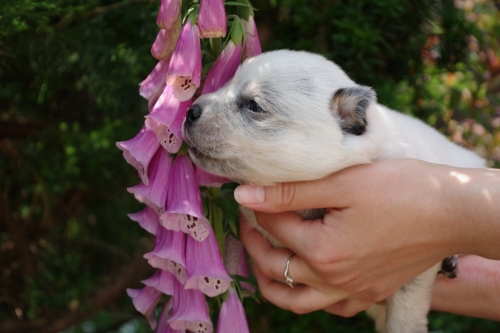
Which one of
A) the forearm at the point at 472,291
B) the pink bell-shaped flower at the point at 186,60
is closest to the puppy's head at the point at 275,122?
the pink bell-shaped flower at the point at 186,60

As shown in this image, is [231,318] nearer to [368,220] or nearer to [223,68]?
[368,220]

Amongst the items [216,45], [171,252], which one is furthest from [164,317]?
[216,45]

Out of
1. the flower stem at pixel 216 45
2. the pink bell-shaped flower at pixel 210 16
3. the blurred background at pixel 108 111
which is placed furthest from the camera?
the blurred background at pixel 108 111

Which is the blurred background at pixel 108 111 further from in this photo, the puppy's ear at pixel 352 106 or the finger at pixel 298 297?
the puppy's ear at pixel 352 106

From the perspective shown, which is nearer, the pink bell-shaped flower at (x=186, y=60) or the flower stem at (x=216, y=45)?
the pink bell-shaped flower at (x=186, y=60)

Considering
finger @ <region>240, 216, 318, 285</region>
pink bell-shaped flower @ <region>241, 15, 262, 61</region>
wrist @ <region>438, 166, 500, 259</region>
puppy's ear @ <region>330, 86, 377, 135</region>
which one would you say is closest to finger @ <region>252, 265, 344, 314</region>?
finger @ <region>240, 216, 318, 285</region>

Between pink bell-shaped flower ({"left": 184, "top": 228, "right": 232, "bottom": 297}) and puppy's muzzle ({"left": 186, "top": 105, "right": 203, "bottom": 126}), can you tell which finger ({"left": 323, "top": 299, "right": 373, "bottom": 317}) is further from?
puppy's muzzle ({"left": 186, "top": 105, "right": 203, "bottom": 126})

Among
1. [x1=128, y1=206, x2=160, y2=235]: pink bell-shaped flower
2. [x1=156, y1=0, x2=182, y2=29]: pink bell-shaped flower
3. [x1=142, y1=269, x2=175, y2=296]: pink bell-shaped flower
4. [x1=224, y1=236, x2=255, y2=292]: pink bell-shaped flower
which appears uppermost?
[x1=156, y1=0, x2=182, y2=29]: pink bell-shaped flower
